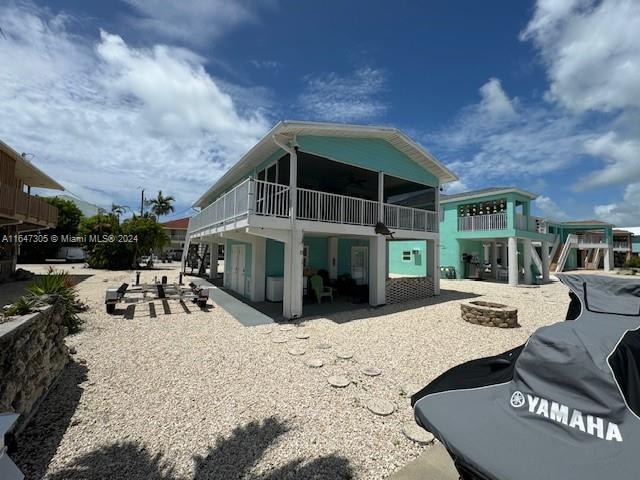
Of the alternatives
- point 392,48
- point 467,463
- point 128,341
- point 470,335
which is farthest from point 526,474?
point 392,48

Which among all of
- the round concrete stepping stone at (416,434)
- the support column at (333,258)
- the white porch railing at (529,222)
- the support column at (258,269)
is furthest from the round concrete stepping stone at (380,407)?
the white porch railing at (529,222)

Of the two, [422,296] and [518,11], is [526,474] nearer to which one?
[518,11]

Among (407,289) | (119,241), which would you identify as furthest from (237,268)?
(119,241)

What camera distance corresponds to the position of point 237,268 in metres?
14.4

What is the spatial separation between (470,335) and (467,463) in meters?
6.93

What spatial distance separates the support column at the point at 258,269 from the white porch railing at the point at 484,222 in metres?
15.3

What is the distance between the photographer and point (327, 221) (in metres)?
10.2

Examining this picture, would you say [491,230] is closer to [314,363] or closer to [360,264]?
[360,264]

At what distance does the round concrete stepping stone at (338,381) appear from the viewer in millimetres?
4832

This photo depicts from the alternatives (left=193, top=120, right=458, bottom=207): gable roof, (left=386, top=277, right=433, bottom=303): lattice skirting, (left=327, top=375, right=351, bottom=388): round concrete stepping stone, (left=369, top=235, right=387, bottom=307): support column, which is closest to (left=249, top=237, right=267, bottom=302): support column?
(left=193, top=120, right=458, bottom=207): gable roof

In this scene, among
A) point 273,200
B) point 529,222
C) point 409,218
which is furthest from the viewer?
point 529,222

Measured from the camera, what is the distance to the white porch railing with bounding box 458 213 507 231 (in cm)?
1895

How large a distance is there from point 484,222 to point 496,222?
74 cm

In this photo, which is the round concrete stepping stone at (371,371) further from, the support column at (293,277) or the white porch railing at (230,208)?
the white porch railing at (230,208)
